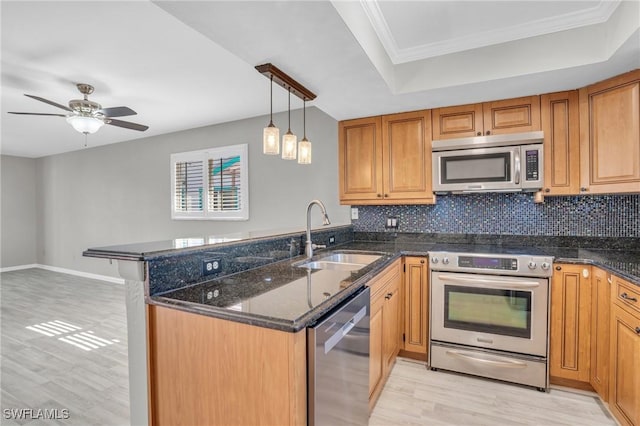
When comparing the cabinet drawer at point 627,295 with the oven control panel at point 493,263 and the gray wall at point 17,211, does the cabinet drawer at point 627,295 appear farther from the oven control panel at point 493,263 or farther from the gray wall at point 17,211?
the gray wall at point 17,211

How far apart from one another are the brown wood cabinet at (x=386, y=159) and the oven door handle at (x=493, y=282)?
780 millimetres

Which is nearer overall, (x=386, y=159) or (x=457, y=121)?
(x=457, y=121)

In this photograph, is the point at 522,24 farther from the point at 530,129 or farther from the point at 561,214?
the point at 561,214

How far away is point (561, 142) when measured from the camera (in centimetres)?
250

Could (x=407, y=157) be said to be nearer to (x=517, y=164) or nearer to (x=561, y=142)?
(x=517, y=164)

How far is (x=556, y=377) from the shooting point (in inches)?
89.4

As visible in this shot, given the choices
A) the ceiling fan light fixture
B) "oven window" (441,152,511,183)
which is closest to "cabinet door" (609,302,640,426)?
"oven window" (441,152,511,183)

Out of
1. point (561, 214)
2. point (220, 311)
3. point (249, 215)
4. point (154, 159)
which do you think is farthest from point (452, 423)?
point (154, 159)

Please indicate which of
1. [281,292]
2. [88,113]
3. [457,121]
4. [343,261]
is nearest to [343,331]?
[281,292]

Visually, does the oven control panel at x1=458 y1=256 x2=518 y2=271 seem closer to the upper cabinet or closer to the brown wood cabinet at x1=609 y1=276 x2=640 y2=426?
the brown wood cabinet at x1=609 y1=276 x2=640 y2=426

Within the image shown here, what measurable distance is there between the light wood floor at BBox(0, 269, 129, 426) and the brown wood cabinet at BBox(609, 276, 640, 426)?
9.71ft

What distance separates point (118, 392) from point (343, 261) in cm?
193

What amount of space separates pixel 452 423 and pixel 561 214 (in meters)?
2.01

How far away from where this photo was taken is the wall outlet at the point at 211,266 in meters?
1.56
